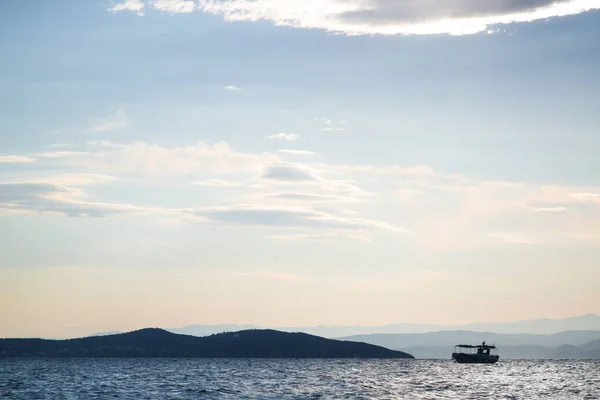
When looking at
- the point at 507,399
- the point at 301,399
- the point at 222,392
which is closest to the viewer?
the point at 301,399

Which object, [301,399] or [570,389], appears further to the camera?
[570,389]

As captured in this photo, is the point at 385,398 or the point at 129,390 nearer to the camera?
the point at 385,398

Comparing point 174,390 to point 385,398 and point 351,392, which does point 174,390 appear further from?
point 385,398

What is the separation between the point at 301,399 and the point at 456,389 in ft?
141

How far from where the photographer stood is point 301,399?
4633 inches

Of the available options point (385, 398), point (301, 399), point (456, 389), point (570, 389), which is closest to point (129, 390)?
point (301, 399)

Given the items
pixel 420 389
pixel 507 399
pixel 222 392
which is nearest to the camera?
pixel 507 399

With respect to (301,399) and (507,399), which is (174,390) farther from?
(507,399)

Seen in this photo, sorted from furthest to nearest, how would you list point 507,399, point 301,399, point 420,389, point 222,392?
1. point 420,389
2. point 222,392
3. point 507,399
4. point 301,399

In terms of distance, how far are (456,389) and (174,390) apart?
55.5 metres

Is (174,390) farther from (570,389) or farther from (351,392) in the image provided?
(570,389)

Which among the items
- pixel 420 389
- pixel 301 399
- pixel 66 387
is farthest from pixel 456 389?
pixel 66 387

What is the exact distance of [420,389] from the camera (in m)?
145

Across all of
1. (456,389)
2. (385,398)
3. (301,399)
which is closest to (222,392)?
(301,399)
